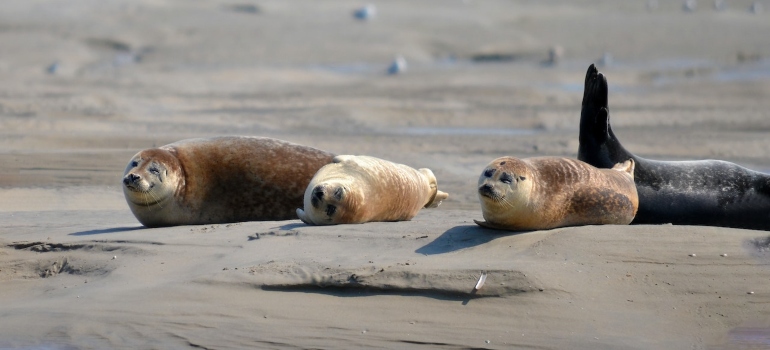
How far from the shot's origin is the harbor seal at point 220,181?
Result: 618 centimetres

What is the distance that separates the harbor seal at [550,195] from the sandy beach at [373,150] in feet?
0.44

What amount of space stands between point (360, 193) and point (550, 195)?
112 centimetres

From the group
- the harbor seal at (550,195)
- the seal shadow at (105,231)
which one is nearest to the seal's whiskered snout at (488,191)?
the harbor seal at (550,195)

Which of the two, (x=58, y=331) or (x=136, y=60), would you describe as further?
(x=136, y=60)

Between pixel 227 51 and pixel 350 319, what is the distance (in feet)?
55.0

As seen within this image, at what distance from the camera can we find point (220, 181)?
6348 millimetres

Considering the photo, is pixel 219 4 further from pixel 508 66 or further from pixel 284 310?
pixel 284 310

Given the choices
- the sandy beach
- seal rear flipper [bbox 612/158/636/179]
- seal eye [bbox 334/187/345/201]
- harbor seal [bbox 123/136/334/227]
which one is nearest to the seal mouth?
the sandy beach

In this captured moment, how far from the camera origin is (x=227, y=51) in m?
20.7

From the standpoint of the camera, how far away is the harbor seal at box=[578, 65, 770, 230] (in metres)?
6.21

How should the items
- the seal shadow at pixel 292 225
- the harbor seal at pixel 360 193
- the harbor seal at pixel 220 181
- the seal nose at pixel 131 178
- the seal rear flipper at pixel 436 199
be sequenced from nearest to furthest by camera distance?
the seal shadow at pixel 292 225, the harbor seal at pixel 360 193, the seal nose at pixel 131 178, the harbor seal at pixel 220 181, the seal rear flipper at pixel 436 199

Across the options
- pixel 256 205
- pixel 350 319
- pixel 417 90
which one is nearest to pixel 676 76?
pixel 417 90

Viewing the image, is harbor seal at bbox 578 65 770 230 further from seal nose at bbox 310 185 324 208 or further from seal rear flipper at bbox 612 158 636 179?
seal nose at bbox 310 185 324 208

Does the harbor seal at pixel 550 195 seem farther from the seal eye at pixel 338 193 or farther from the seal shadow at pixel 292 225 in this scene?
the seal shadow at pixel 292 225
